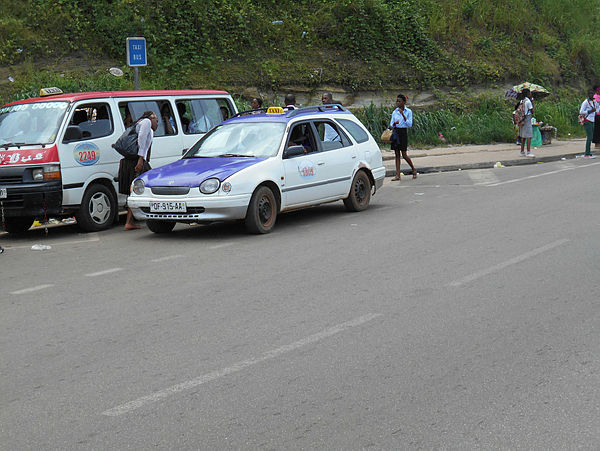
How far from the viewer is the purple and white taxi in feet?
37.6

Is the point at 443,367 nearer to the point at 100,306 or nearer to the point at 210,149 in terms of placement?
the point at 100,306

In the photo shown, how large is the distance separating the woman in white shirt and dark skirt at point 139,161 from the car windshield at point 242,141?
2.05 ft

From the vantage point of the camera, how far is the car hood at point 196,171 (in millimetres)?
11547

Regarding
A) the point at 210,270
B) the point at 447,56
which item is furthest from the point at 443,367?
the point at 447,56

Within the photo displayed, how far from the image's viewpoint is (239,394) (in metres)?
5.23

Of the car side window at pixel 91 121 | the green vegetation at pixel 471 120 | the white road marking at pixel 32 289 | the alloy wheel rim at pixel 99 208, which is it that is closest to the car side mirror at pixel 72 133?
the car side window at pixel 91 121

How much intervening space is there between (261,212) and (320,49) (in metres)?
18.0

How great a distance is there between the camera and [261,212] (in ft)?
38.9

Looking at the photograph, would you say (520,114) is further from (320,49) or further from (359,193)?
(359,193)

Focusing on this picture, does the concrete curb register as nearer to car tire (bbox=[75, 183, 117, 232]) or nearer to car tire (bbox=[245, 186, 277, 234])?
car tire (bbox=[75, 183, 117, 232])

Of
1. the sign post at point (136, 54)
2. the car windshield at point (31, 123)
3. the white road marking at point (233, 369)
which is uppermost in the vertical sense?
the sign post at point (136, 54)

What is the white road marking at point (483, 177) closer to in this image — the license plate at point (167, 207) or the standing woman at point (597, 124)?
the standing woman at point (597, 124)

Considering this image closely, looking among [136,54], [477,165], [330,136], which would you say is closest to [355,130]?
[330,136]

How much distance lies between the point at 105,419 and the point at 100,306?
2928 millimetres
